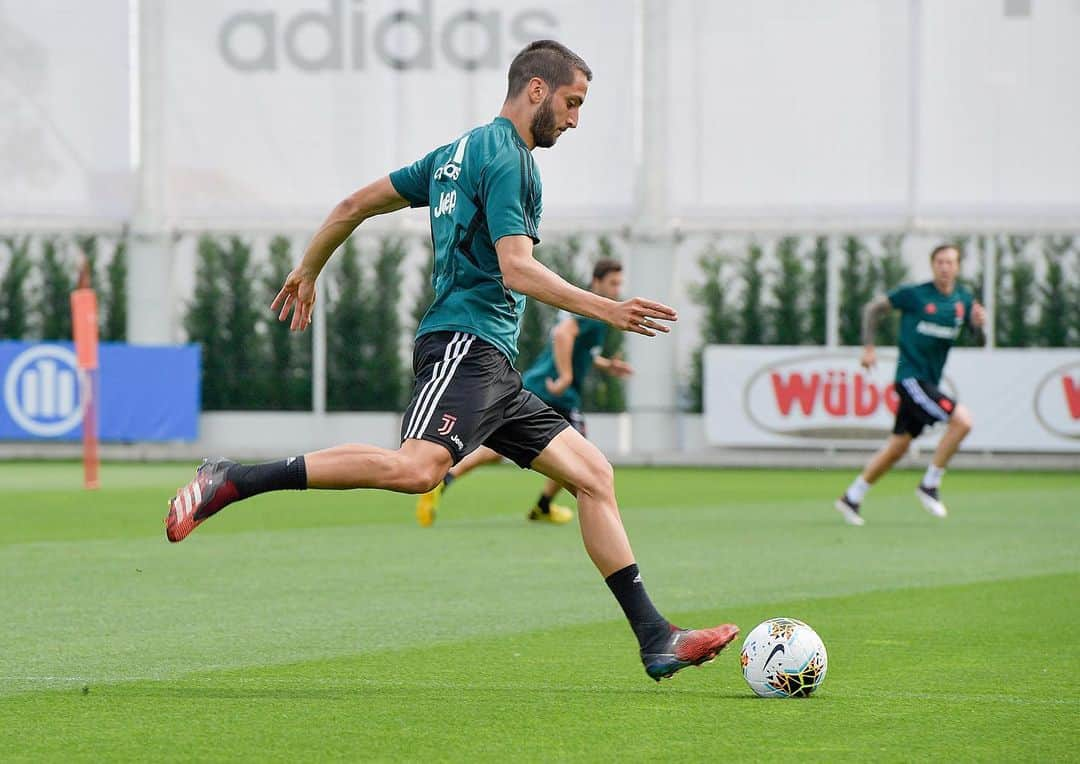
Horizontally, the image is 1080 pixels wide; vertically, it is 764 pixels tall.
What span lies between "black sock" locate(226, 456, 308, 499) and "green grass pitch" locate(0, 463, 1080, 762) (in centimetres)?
72

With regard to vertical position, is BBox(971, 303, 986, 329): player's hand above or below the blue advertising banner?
above

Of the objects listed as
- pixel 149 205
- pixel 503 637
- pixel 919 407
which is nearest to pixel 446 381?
pixel 503 637

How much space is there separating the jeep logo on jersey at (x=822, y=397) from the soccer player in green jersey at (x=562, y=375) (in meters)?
9.75

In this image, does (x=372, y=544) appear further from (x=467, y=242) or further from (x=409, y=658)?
(x=467, y=242)

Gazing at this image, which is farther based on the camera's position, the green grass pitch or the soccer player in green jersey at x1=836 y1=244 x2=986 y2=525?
the soccer player in green jersey at x1=836 y1=244 x2=986 y2=525

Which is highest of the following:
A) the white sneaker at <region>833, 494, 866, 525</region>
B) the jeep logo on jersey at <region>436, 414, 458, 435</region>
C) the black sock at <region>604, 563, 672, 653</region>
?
the jeep logo on jersey at <region>436, 414, 458, 435</region>

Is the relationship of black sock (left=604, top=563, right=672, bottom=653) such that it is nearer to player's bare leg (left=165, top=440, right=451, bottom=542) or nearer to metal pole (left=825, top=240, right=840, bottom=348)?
player's bare leg (left=165, top=440, right=451, bottom=542)

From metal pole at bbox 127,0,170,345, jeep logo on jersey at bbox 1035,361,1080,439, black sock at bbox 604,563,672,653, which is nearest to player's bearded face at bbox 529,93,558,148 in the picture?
black sock at bbox 604,563,672,653

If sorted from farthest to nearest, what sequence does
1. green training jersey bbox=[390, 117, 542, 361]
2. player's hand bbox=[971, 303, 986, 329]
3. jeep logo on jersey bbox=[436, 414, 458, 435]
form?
player's hand bbox=[971, 303, 986, 329] → jeep logo on jersey bbox=[436, 414, 458, 435] → green training jersey bbox=[390, 117, 542, 361]

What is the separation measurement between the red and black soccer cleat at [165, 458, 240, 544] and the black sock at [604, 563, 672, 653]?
4.60 ft

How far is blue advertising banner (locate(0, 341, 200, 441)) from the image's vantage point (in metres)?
25.6

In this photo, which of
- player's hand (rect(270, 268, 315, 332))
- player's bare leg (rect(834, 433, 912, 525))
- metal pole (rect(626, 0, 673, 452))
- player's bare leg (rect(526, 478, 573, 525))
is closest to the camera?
player's hand (rect(270, 268, 315, 332))

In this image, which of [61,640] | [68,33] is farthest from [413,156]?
[61,640]

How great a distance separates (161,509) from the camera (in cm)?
1563
